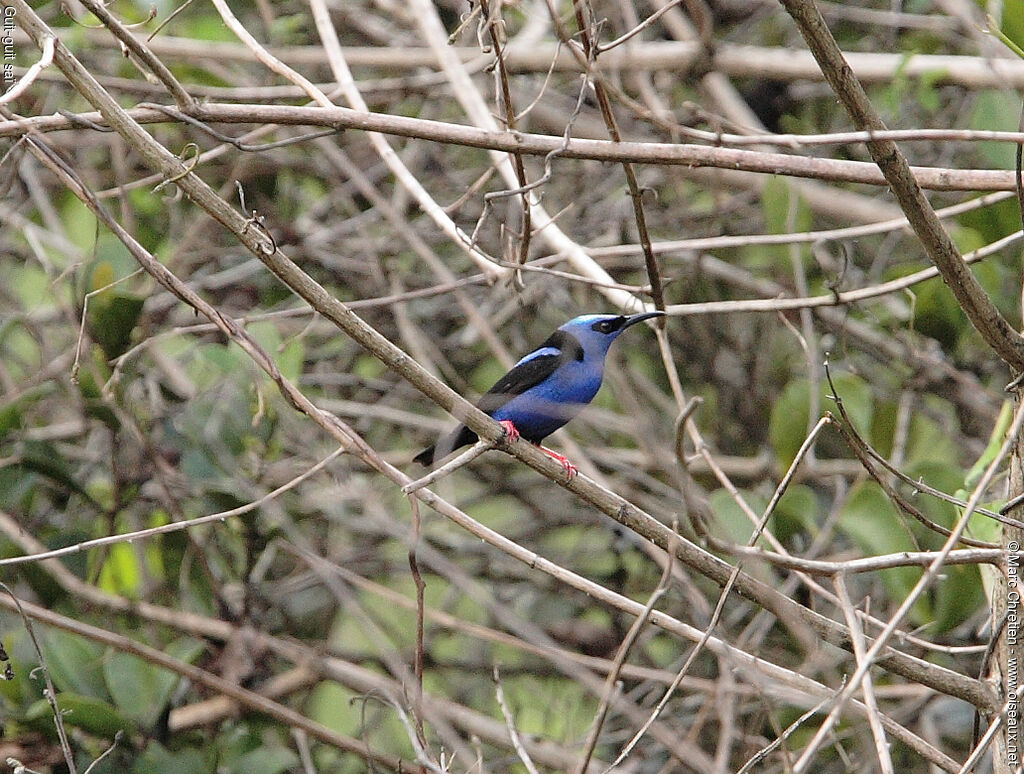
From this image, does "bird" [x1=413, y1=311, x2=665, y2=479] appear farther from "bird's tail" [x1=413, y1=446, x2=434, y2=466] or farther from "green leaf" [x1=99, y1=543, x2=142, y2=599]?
"green leaf" [x1=99, y1=543, x2=142, y2=599]

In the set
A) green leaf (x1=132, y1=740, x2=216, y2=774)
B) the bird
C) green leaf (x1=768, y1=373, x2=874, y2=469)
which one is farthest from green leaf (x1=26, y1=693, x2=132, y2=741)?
green leaf (x1=768, y1=373, x2=874, y2=469)

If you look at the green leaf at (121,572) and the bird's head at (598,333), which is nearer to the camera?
the bird's head at (598,333)

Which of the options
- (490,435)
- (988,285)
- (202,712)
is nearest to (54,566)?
(202,712)

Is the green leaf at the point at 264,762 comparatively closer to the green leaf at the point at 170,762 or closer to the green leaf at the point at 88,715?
the green leaf at the point at 170,762

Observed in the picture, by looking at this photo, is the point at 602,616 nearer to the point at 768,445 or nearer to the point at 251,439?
the point at 768,445

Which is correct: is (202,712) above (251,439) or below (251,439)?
below

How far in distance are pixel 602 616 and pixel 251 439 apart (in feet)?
7.46

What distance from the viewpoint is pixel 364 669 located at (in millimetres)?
5152

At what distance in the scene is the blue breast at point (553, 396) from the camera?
13.4 feet

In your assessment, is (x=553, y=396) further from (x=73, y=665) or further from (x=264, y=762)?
(x=73, y=665)

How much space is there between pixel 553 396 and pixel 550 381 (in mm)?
65

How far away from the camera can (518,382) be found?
4.29 meters

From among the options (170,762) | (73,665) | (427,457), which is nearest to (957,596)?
(427,457)

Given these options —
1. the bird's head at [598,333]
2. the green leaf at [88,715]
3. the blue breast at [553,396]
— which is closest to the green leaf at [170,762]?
the green leaf at [88,715]
